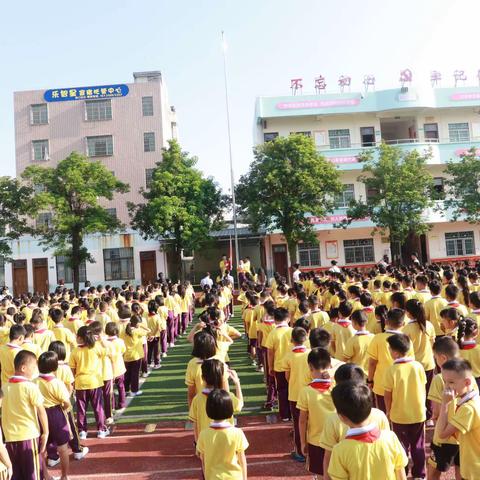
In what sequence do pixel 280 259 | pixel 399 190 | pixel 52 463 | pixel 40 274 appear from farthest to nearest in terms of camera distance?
pixel 40 274 < pixel 280 259 < pixel 399 190 < pixel 52 463

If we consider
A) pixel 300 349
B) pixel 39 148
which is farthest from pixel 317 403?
pixel 39 148

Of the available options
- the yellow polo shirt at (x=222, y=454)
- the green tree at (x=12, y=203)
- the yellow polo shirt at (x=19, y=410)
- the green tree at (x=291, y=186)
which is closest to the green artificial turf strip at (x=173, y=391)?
the yellow polo shirt at (x=19, y=410)

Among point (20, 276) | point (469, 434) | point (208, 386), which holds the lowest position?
point (469, 434)

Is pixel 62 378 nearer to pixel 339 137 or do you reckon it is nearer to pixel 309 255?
pixel 309 255

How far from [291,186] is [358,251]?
313 inches

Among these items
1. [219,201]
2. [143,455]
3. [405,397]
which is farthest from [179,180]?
[405,397]

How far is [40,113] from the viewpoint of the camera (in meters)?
29.5

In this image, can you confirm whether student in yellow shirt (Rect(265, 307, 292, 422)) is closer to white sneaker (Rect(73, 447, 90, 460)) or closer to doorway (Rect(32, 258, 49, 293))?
white sneaker (Rect(73, 447, 90, 460))

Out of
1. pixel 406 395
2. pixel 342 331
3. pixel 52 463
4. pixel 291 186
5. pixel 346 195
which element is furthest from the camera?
pixel 346 195

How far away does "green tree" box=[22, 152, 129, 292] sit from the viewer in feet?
67.7

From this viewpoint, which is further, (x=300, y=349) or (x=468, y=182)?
(x=468, y=182)

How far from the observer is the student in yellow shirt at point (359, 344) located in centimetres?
522

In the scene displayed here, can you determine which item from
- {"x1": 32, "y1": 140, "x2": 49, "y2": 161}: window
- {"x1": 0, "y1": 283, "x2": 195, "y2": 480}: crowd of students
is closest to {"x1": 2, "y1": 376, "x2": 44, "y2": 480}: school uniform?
{"x1": 0, "y1": 283, "x2": 195, "y2": 480}: crowd of students

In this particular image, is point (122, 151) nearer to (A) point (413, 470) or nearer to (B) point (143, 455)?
(B) point (143, 455)
